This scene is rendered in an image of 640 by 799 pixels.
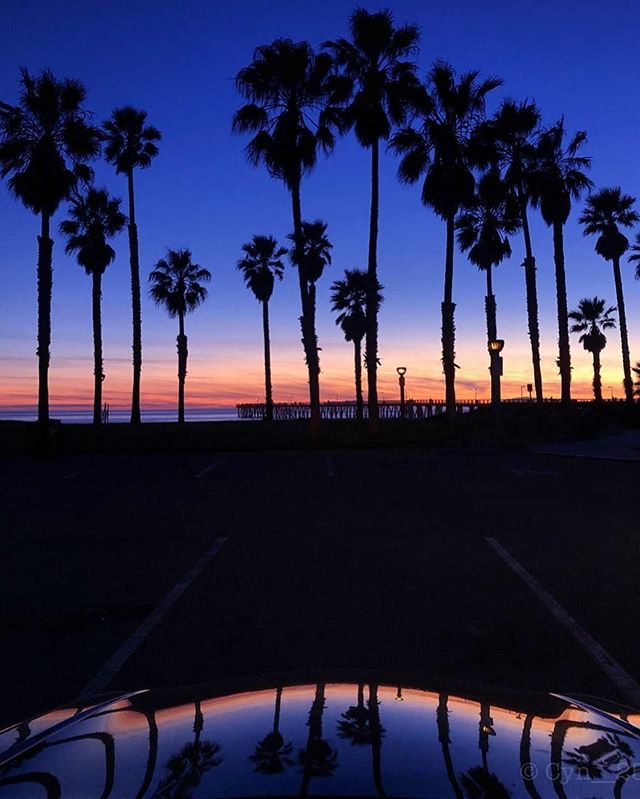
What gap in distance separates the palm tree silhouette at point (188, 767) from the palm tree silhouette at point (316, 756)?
0.25 m

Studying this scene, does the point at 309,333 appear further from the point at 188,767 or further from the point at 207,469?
the point at 188,767

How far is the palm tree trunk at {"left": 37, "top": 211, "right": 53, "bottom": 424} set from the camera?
3672 centimetres

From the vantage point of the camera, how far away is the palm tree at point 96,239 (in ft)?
165

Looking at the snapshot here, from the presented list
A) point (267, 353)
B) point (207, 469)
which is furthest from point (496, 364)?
point (267, 353)

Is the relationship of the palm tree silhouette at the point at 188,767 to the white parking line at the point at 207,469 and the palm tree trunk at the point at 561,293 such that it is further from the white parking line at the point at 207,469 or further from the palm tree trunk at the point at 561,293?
the palm tree trunk at the point at 561,293

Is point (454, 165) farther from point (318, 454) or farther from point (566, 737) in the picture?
point (566, 737)

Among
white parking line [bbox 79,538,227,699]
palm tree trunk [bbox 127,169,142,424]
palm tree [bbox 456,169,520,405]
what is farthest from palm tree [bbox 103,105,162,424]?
white parking line [bbox 79,538,227,699]

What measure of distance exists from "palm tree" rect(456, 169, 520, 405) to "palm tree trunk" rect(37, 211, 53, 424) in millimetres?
19542

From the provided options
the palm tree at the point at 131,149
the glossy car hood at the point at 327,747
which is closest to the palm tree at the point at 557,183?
the palm tree at the point at 131,149

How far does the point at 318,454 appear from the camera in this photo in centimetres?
3078

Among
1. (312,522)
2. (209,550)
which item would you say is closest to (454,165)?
(312,522)

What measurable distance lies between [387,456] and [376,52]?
17.8m

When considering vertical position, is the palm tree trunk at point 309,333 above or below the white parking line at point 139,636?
above

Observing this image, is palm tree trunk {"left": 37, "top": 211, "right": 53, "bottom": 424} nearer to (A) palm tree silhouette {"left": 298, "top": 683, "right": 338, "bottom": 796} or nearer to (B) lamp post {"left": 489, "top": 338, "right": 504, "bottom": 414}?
(B) lamp post {"left": 489, "top": 338, "right": 504, "bottom": 414}
